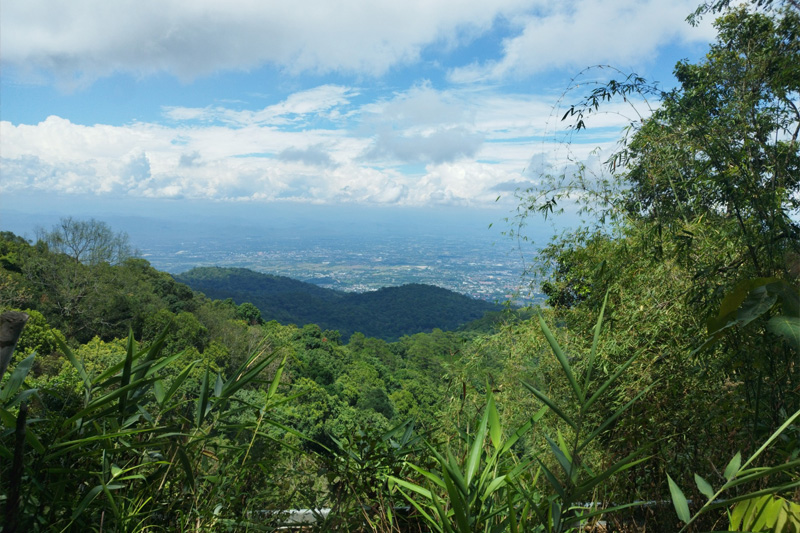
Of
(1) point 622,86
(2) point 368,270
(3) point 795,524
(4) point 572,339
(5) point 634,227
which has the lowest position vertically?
(2) point 368,270

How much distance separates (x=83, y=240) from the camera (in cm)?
1947

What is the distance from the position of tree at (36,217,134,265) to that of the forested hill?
15.1m

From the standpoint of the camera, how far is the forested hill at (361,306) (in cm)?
3669

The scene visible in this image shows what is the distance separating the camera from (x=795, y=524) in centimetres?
62

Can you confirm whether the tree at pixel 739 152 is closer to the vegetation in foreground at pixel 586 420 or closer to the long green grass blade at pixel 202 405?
the vegetation in foreground at pixel 586 420

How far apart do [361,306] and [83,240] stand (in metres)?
26.3

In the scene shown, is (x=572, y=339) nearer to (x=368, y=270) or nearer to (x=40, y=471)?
(x=40, y=471)

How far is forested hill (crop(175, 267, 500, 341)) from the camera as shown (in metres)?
36.7

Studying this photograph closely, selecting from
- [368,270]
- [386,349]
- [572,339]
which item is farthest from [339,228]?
[572,339]

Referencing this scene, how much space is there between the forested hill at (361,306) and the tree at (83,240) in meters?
15.1

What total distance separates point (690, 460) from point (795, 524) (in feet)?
2.26

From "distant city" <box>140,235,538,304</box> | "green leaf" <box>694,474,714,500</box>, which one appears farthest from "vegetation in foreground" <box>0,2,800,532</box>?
"distant city" <box>140,235,538,304</box>

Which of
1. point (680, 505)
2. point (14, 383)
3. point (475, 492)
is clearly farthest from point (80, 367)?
point (680, 505)

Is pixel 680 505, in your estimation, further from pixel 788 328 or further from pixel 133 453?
pixel 133 453
